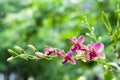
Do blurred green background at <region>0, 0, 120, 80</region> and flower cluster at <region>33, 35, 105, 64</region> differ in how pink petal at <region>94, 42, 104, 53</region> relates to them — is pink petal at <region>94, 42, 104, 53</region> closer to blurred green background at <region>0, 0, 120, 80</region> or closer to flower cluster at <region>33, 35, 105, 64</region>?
flower cluster at <region>33, 35, 105, 64</region>

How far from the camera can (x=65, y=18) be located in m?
3.12

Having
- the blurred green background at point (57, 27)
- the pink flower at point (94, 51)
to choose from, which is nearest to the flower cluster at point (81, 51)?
the pink flower at point (94, 51)

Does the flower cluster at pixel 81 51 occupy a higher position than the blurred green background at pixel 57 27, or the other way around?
the blurred green background at pixel 57 27

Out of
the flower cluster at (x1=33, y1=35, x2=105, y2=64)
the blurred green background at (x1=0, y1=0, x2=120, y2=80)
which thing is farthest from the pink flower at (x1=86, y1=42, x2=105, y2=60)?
the blurred green background at (x1=0, y1=0, x2=120, y2=80)

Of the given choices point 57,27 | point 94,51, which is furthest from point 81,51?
point 57,27

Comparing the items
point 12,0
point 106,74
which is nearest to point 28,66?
point 12,0

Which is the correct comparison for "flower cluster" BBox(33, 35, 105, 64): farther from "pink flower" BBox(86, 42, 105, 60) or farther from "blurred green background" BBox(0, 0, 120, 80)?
"blurred green background" BBox(0, 0, 120, 80)

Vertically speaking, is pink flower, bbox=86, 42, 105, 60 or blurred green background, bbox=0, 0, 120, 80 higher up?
Answer: blurred green background, bbox=0, 0, 120, 80

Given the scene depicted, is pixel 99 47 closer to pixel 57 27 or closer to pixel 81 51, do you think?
pixel 81 51

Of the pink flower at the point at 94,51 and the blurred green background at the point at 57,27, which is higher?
the blurred green background at the point at 57,27

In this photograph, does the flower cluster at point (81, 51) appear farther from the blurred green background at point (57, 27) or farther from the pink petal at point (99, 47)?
the blurred green background at point (57, 27)

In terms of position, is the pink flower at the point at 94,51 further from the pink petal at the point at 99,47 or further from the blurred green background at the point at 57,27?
the blurred green background at the point at 57,27

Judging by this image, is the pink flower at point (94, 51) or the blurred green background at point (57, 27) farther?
the blurred green background at point (57, 27)

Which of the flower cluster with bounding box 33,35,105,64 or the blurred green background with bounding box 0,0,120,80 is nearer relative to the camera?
the flower cluster with bounding box 33,35,105,64
